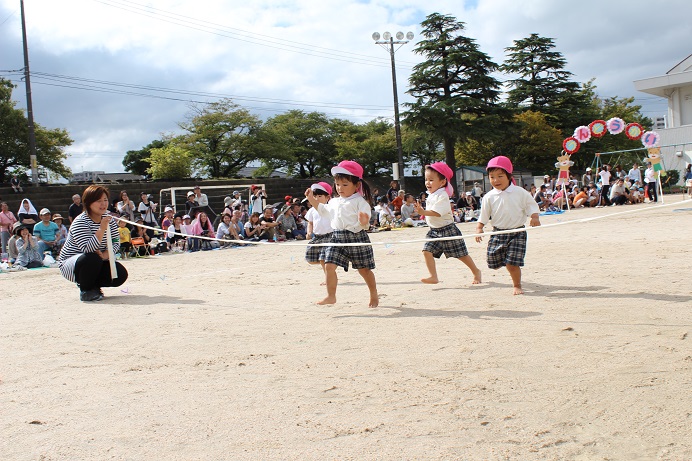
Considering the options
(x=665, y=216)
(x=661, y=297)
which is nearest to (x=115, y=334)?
(x=661, y=297)

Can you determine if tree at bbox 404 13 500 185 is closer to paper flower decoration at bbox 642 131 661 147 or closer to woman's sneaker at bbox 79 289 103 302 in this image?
paper flower decoration at bbox 642 131 661 147

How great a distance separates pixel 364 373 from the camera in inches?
160

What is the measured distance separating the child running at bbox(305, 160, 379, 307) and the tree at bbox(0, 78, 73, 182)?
36989mm

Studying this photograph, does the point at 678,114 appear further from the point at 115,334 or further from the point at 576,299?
the point at 115,334

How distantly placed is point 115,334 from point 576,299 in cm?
435

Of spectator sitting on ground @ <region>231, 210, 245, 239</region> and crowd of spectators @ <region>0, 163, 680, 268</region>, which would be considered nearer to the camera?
crowd of spectators @ <region>0, 163, 680, 268</region>

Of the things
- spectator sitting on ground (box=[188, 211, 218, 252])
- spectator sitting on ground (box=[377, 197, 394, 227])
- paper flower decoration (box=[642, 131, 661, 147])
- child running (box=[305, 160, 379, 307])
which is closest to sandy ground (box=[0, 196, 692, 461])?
child running (box=[305, 160, 379, 307])

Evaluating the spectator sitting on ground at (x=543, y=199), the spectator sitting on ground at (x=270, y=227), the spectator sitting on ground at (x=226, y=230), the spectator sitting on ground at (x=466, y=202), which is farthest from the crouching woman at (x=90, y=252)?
the spectator sitting on ground at (x=543, y=199)

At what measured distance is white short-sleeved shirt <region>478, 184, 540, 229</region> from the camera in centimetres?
699

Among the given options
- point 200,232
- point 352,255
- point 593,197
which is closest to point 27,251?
point 200,232

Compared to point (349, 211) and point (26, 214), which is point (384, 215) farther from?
point (349, 211)

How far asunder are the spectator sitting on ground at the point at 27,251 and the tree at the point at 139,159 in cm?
5760

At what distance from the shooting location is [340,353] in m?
4.61

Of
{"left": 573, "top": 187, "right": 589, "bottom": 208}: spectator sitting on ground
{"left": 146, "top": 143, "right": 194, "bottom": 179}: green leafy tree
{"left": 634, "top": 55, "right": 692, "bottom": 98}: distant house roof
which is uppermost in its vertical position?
{"left": 634, "top": 55, "right": 692, "bottom": 98}: distant house roof
